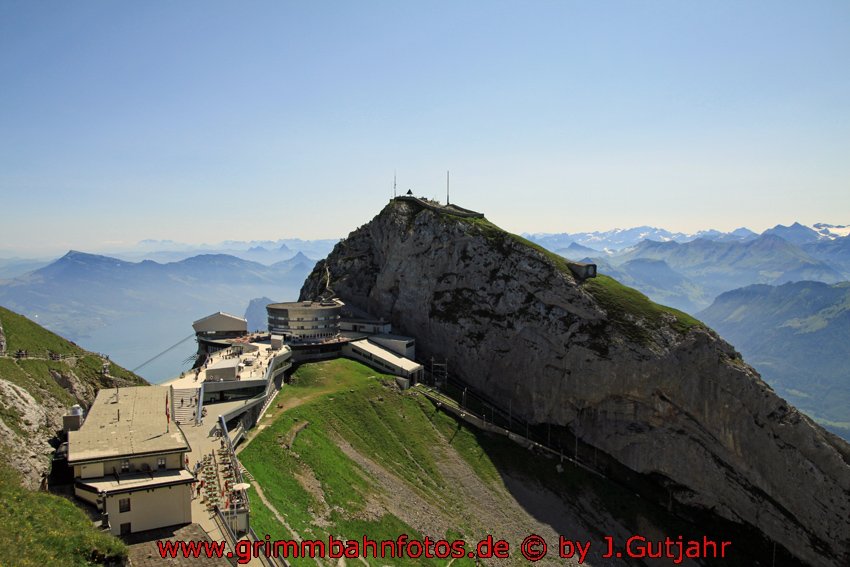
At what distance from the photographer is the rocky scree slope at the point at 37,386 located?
4500 cm

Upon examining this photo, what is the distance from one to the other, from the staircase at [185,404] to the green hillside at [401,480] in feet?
29.4

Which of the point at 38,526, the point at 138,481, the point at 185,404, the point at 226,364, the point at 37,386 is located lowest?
the point at 185,404

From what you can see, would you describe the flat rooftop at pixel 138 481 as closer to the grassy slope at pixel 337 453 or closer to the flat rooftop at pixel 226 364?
the grassy slope at pixel 337 453

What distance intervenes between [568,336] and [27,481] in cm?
10129

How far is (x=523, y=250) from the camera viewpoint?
442 ft

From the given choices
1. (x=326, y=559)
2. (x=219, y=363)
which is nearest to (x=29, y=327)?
(x=219, y=363)

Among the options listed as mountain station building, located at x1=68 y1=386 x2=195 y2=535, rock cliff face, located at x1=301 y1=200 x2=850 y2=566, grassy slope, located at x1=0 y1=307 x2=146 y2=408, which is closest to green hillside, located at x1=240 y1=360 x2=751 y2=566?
mountain station building, located at x1=68 y1=386 x2=195 y2=535

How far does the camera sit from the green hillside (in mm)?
66438

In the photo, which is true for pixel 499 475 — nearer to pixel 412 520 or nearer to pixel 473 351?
pixel 412 520

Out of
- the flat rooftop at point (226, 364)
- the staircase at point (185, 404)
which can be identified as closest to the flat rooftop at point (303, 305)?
the flat rooftop at point (226, 364)

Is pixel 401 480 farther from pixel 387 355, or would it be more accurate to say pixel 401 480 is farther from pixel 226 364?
pixel 387 355

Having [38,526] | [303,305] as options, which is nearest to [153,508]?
[38,526]

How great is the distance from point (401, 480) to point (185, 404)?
113 feet

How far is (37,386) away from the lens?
55344mm
